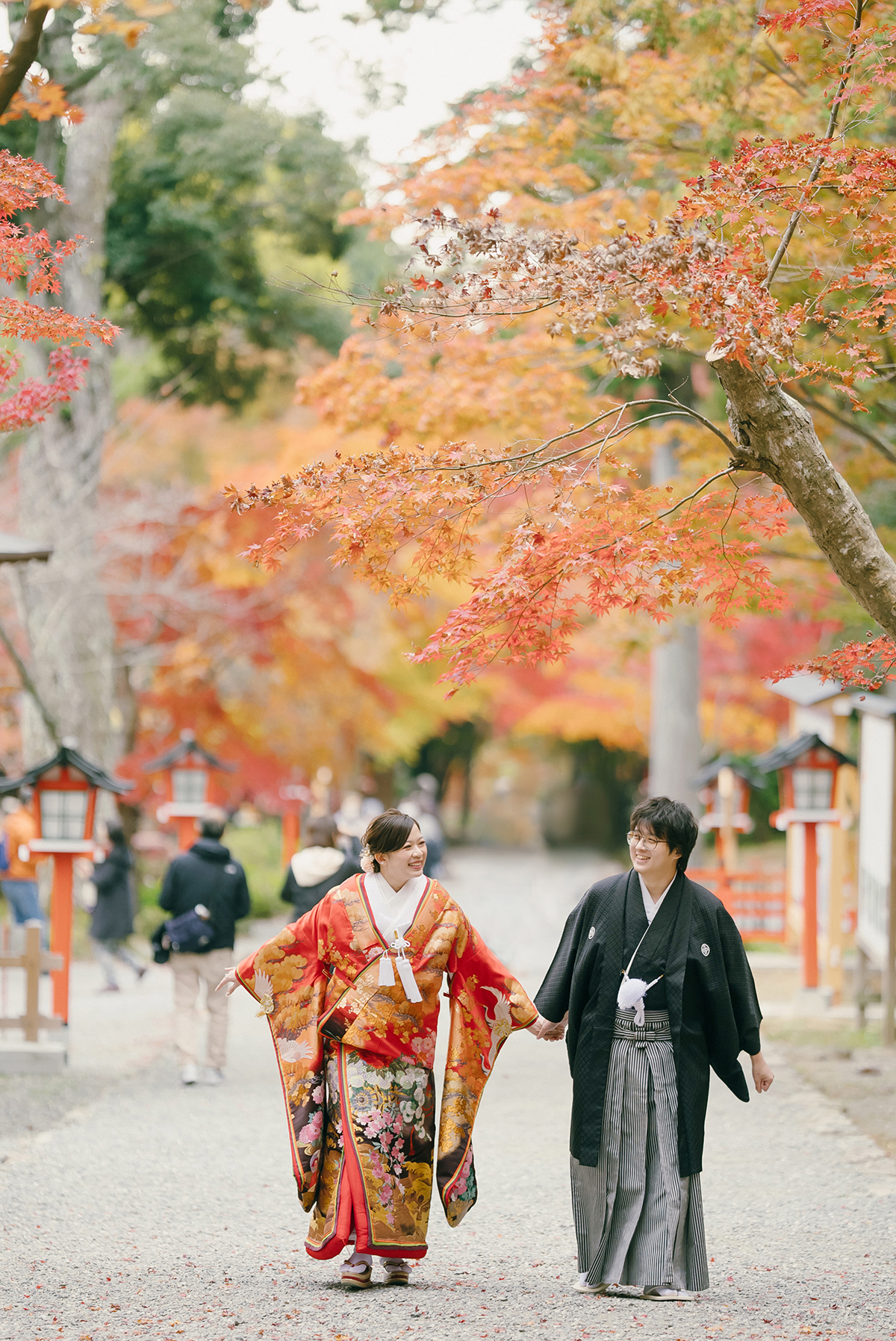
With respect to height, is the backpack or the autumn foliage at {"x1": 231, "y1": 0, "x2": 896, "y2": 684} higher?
the autumn foliage at {"x1": 231, "y1": 0, "x2": 896, "y2": 684}

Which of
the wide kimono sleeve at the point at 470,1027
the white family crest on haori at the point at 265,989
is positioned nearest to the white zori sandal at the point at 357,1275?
the wide kimono sleeve at the point at 470,1027

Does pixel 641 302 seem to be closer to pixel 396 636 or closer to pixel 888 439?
pixel 888 439

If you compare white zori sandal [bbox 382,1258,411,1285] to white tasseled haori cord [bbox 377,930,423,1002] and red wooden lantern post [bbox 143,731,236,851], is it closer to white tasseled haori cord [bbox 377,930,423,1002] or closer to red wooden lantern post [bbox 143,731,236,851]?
white tasseled haori cord [bbox 377,930,423,1002]

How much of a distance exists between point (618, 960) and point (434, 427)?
5.78 meters

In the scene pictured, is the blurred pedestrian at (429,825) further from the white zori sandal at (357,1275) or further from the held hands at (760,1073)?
the held hands at (760,1073)

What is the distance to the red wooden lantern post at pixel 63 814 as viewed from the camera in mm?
9375

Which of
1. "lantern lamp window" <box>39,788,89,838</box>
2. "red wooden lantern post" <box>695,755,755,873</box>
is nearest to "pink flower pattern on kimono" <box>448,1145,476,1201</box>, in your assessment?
"lantern lamp window" <box>39,788,89,838</box>

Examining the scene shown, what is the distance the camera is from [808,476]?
4.43 m

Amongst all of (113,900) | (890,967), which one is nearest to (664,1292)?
(890,967)

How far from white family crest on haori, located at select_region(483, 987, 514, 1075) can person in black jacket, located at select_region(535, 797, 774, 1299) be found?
0.25 metres

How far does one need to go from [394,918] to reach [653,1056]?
913 mm

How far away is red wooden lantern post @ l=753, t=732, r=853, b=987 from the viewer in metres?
11.3

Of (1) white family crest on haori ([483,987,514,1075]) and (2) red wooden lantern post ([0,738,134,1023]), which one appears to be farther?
(2) red wooden lantern post ([0,738,134,1023])

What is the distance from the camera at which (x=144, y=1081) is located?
8.48m
